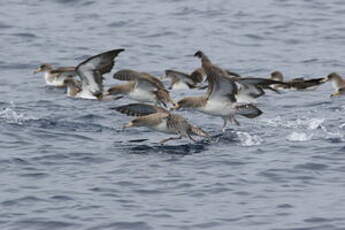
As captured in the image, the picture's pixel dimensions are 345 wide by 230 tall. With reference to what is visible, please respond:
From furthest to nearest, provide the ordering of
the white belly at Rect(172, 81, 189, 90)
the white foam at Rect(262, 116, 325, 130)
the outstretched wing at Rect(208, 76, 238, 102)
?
the white belly at Rect(172, 81, 189, 90)
the white foam at Rect(262, 116, 325, 130)
the outstretched wing at Rect(208, 76, 238, 102)

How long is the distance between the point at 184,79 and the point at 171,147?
473 centimetres

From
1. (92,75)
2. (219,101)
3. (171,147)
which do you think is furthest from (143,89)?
(171,147)

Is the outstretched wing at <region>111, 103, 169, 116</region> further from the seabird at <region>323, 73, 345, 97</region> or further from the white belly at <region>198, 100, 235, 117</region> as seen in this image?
the seabird at <region>323, 73, 345, 97</region>

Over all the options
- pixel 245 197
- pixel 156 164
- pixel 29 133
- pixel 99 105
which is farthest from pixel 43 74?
pixel 245 197

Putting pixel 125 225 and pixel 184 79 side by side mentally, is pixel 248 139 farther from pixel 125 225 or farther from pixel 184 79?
pixel 184 79

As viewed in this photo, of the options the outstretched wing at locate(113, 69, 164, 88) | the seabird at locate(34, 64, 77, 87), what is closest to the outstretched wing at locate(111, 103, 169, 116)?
the outstretched wing at locate(113, 69, 164, 88)

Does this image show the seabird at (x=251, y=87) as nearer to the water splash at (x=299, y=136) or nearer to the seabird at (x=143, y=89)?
the water splash at (x=299, y=136)

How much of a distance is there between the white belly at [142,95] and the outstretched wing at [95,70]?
58 cm

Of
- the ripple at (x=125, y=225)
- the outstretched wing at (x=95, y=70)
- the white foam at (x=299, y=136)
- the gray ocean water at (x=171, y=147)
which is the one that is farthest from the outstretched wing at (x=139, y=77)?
the ripple at (x=125, y=225)

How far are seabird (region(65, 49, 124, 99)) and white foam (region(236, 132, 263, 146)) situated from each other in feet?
9.27

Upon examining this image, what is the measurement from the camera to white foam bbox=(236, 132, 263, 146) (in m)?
13.4

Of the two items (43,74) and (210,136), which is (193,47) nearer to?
(43,74)

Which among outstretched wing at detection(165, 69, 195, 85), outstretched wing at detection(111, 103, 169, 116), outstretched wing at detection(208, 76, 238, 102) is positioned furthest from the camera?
outstretched wing at detection(165, 69, 195, 85)

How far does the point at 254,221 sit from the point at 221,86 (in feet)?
13.2
